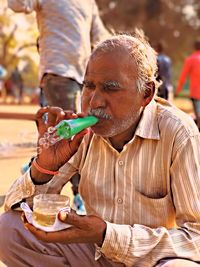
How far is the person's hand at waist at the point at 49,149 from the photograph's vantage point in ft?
8.18

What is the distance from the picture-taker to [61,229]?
2199 millimetres

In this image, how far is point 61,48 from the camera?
489 cm

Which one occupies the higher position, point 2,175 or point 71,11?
point 71,11

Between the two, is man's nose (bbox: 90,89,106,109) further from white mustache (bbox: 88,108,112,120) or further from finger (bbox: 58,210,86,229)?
finger (bbox: 58,210,86,229)

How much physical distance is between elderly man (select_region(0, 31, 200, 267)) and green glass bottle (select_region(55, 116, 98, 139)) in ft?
0.15

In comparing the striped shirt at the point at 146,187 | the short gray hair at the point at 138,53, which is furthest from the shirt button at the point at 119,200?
the short gray hair at the point at 138,53

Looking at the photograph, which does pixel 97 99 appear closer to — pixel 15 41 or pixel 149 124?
pixel 149 124

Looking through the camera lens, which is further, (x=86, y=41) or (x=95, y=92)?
(x=86, y=41)

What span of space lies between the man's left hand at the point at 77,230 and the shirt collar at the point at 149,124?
0.44m

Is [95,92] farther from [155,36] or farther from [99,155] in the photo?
[155,36]

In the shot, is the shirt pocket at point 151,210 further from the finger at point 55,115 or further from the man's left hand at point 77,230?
the finger at point 55,115

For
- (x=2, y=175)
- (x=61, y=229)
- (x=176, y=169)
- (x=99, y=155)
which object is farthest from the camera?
(x=2, y=175)

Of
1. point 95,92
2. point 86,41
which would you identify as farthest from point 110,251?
point 86,41

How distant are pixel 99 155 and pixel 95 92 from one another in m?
0.32
